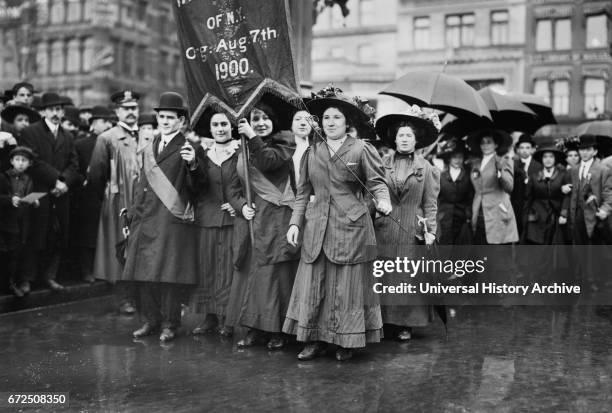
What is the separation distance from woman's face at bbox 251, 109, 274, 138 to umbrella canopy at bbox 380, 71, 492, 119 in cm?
176

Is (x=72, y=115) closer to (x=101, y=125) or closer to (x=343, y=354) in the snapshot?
(x=101, y=125)

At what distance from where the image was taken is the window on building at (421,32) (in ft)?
133

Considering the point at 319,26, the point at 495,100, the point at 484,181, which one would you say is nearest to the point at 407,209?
the point at 484,181

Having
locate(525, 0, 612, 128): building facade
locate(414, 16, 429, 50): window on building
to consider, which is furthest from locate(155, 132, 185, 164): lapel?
locate(414, 16, 429, 50): window on building

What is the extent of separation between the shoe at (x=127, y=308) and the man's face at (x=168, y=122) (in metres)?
2.20

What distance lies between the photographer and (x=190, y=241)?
724 cm

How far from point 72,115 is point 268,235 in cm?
539

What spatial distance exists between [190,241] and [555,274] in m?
5.37

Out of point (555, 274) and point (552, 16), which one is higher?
point (552, 16)

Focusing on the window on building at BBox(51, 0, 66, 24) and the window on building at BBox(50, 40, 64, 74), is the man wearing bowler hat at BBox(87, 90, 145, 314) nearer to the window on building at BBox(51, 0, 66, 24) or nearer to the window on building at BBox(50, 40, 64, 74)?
the window on building at BBox(50, 40, 64, 74)

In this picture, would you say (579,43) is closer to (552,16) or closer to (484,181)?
(552,16)

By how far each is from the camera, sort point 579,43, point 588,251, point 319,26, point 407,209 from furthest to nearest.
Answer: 1. point 319,26
2. point 579,43
3. point 588,251
4. point 407,209

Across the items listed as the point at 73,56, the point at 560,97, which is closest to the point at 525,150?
the point at 560,97

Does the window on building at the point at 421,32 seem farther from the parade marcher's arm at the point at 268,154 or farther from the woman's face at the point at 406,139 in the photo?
the parade marcher's arm at the point at 268,154
